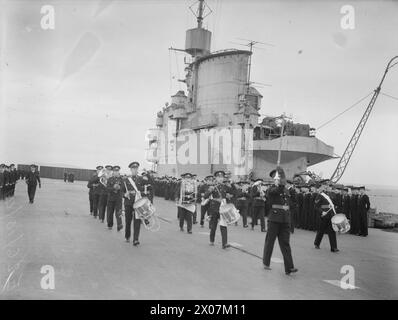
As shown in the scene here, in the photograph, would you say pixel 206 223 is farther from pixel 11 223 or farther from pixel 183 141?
pixel 183 141

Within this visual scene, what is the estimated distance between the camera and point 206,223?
615 inches

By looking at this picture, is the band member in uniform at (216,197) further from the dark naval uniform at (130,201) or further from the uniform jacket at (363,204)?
the uniform jacket at (363,204)

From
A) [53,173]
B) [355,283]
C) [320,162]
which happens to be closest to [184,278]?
[355,283]

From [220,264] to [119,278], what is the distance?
85.5 inches

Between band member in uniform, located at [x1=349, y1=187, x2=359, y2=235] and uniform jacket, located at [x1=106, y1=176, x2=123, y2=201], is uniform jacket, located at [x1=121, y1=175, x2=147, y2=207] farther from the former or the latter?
band member in uniform, located at [x1=349, y1=187, x2=359, y2=235]

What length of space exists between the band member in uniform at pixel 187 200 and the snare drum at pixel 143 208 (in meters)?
2.98

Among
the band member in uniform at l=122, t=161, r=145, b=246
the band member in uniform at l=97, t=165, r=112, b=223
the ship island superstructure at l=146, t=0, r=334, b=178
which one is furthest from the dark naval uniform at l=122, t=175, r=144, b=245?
the ship island superstructure at l=146, t=0, r=334, b=178

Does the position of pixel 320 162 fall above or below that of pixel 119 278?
above

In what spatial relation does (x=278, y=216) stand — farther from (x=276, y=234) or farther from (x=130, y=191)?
(x=130, y=191)

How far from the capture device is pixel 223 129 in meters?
29.0

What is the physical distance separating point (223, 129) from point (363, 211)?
1589cm

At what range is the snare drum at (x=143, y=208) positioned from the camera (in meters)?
9.24

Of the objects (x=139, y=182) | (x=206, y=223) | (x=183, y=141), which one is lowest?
(x=206, y=223)
